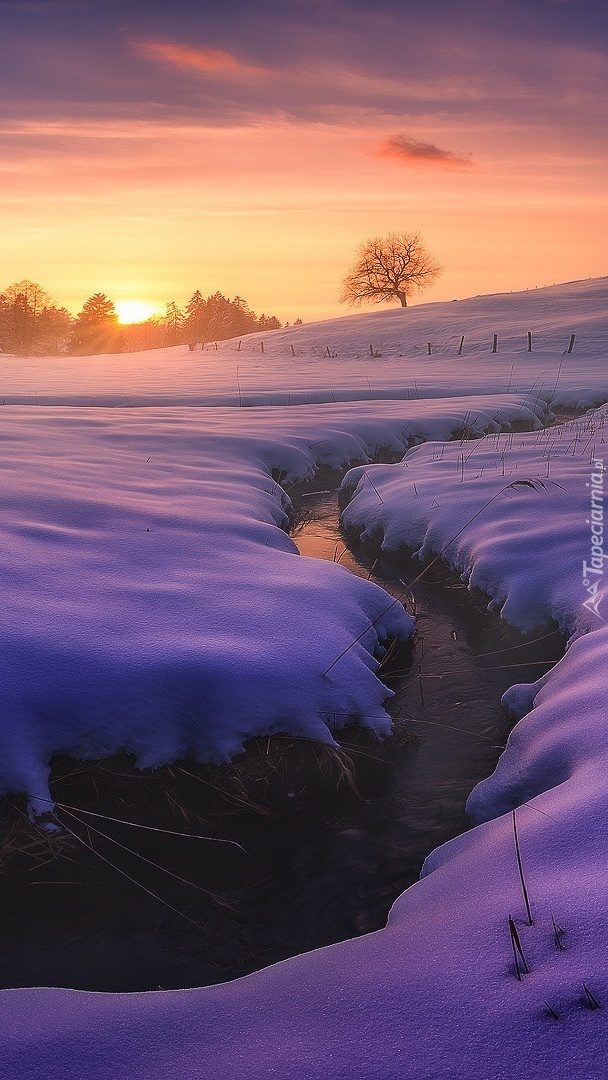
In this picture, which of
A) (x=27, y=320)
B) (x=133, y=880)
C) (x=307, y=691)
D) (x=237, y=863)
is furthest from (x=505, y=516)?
(x=27, y=320)

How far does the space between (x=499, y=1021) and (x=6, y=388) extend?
2427 centimetres

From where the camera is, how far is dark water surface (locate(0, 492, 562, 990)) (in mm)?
2758

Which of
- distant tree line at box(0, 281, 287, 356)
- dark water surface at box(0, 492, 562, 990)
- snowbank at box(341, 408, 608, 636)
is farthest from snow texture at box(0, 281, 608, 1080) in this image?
distant tree line at box(0, 281, 287, 356)

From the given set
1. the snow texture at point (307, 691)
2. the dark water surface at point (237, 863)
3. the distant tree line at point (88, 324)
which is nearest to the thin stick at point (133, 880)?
the dark water surface at point (237, 863)

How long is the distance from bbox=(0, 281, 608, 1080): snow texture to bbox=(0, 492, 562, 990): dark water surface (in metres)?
0.25

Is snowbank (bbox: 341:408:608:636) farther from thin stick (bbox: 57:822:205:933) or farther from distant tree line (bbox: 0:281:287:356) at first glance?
distant tree line (bbox: 0:281:287:356)

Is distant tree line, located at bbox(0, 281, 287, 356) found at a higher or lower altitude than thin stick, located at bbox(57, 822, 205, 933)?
higher

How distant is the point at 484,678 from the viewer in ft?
16.0

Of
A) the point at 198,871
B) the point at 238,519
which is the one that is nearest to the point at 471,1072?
the point at 198,871

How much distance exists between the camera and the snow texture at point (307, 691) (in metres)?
1.56

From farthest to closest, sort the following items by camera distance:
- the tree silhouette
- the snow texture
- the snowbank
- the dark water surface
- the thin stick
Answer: the tree silhouette, the snowbank, the thin stick, the dark water surface, the snow texture

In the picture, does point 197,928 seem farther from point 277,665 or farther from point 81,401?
point 81,401

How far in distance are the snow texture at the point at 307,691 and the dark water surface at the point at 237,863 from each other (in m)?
0.25

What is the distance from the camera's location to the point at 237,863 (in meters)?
3.25
